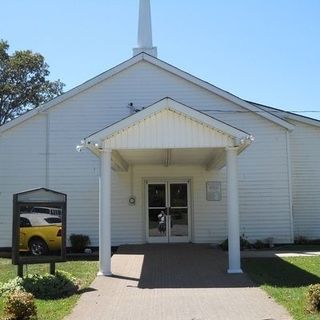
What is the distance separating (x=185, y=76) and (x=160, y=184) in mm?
4121

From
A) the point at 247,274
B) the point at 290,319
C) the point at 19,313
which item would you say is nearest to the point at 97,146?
the point at 247,274

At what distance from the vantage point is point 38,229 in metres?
12.1

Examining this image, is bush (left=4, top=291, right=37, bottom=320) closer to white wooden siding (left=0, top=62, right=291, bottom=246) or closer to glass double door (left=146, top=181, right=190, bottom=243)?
white wooden siding (left=0, top=62, right=291, bottom=246)

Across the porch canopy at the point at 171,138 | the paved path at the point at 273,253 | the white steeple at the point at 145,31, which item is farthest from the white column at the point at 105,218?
the white steeple at the point at 145,31

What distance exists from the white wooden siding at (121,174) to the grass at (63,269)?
3.66 m

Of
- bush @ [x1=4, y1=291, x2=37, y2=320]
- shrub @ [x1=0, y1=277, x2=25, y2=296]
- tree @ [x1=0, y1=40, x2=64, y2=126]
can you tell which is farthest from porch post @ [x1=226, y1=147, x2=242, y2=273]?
tree @ [x1=0, y1=40, x2=64, y2=126]

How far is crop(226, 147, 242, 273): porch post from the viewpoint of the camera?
12.9m

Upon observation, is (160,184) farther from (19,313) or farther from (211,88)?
(19,313)

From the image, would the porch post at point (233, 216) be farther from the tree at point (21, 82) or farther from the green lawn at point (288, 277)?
the tree at point (21, 82)

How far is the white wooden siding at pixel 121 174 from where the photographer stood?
20344 millimetres

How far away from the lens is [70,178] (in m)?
20.4

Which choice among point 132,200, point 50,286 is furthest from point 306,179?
point 50,286

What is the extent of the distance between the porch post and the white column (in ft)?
9.35

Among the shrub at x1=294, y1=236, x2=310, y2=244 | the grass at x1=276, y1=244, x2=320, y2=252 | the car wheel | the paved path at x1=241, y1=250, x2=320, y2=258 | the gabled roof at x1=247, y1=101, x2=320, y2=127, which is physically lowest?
the paved path at x1=241, y1=250, x2=320, y2=258
